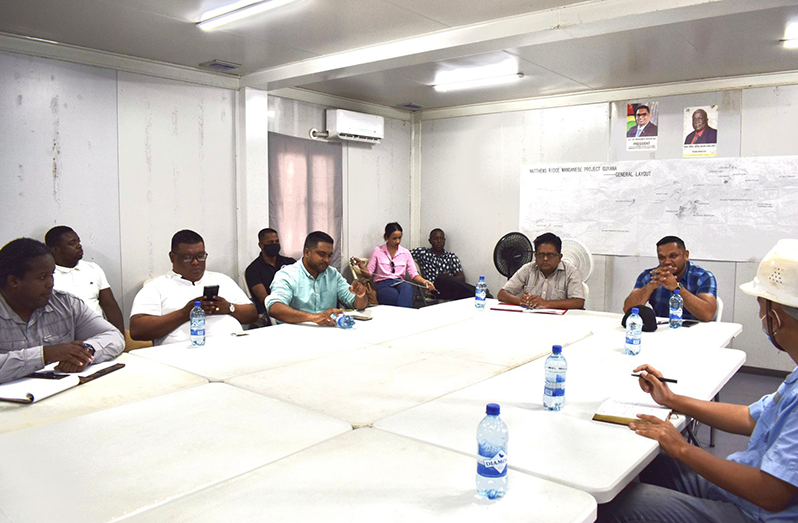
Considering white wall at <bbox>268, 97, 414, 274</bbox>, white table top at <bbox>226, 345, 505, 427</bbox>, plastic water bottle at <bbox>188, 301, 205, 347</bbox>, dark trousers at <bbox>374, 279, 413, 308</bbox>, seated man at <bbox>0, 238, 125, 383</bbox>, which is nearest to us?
white table top at <bbox>226, 345, 505, 427</bbox>

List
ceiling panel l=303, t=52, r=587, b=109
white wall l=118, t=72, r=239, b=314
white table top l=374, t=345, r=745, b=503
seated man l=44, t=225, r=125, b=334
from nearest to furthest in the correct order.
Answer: white table top l=374, t=345, r=745, b=503, seated man l=44, t=225, r=125, b=334, white wall l=118, t=72, r=239, b=314, ceiling panel l=303, t=52, r=587, b=109

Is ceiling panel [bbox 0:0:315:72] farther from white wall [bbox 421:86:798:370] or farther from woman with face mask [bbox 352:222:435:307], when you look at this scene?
white wall [bbox 421:86:798:370]

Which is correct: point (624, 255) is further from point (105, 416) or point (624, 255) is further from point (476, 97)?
point (105, 416)

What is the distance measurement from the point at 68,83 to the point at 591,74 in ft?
14.4

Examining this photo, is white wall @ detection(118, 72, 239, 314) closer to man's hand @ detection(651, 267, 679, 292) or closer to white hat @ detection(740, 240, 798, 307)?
man's hand @ detection(651, 267, 679, 292)

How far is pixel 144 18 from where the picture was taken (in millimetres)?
3611

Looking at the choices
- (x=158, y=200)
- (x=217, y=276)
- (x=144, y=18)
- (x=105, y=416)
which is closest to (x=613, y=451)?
(x=105, y=416)

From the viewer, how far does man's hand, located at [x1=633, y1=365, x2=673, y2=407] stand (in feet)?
6.22

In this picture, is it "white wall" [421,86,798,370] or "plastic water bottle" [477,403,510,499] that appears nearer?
"plastic water bottle" [477,403,510,499]

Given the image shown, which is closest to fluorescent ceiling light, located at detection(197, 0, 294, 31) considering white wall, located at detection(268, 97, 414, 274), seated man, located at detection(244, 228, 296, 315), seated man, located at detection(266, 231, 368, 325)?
seated man, located at detection(266, 231, 368, 325)

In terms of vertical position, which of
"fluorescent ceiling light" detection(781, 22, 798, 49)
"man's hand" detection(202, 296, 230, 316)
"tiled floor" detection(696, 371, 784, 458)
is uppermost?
"fluorescent ceiling light" detection(781, 22, 798, 49)

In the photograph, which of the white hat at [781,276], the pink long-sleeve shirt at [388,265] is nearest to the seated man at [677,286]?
the white hat at [781,276]

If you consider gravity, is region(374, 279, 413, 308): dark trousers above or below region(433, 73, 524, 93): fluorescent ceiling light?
below

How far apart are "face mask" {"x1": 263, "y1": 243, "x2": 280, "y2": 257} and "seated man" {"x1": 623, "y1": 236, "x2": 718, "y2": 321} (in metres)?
3.02
